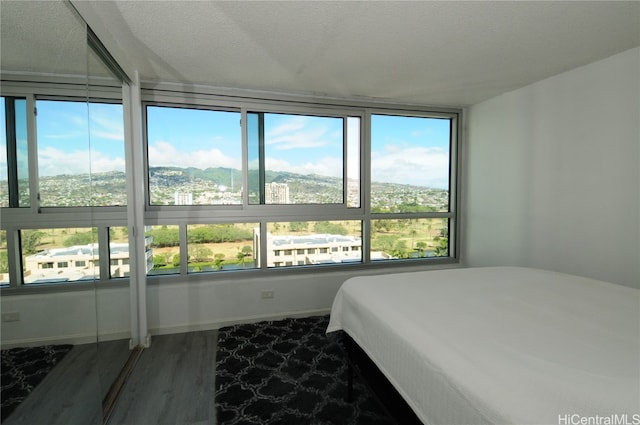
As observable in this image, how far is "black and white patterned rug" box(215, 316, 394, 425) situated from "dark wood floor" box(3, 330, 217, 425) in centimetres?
13

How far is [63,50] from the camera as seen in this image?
144 centimetres

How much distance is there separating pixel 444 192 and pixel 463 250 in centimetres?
79

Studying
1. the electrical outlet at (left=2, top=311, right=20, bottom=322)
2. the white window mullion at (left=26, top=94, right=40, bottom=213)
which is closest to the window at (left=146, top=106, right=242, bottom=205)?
the white window mullion at (left=26, top=94, right=40, bottom=213)

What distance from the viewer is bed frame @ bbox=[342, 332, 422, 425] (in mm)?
1221

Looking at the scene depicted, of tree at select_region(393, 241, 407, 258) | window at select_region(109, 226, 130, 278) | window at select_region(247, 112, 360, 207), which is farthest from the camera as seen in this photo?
tree at select_region(393, 241, 407, 258)

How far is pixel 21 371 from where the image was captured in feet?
3.41

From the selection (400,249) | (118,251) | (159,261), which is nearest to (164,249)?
(159,261)

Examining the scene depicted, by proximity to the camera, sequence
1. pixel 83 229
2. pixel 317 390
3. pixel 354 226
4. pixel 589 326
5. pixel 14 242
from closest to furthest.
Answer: pixel 14 242 → pixel 589 326 → pixel 83 229 → pixel 317 390 → pixel 354 226

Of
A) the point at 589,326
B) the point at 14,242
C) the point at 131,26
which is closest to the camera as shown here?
the point at 14,242

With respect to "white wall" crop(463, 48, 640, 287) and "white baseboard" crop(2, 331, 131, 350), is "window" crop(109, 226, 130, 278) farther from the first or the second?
"white wall" crop(463, 48, 640, 287)

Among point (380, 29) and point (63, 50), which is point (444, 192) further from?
point (63, 50)

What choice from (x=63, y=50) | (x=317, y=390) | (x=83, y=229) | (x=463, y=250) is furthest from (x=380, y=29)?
(x=463, y=250)

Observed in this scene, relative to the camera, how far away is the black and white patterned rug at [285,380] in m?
1.77

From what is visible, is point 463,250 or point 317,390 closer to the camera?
point 317,390
